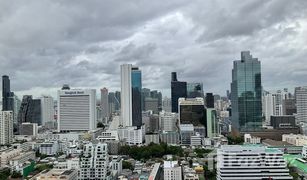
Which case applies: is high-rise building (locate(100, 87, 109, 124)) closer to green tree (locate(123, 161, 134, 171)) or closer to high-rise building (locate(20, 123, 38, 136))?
high-rise building (locate(20, 123, 38, 136))

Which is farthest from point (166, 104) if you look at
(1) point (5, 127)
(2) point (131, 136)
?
(1) point (5, 127)

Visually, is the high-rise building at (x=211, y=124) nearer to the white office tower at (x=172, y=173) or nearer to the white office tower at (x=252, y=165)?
the white office tower at (x=172, y=173)

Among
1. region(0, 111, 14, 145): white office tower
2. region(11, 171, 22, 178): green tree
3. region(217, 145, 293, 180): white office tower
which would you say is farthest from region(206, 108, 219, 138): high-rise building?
region(217, 145, 293, 180): white office tower

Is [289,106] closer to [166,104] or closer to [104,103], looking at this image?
[166,104]

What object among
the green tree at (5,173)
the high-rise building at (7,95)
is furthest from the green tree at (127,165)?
the high-rise building at (7,95)

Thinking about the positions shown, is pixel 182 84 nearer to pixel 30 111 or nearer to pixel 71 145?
pixel 30 111

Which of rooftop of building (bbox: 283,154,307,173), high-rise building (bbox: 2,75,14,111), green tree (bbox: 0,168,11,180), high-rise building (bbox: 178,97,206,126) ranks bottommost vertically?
green tree (bbox: 0,168,11,180)
